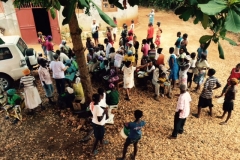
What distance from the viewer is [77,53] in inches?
200

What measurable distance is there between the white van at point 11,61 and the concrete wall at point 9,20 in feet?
14.5

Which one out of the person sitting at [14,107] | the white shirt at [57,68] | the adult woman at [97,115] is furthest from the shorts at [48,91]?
the adult woman at [97,115]

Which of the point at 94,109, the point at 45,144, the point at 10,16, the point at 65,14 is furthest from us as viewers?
the point at 10,16

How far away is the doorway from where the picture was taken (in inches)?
509

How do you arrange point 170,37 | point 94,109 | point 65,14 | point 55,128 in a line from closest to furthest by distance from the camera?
point 65,14 → point 94,109 → point 55,128 → point 170,37

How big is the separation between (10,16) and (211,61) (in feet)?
33.2

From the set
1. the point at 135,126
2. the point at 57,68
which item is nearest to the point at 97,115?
the point at 135,126

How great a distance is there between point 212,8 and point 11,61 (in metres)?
6.89

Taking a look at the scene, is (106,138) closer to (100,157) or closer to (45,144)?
(100,157)

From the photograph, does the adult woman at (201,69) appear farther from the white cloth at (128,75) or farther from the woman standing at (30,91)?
the woman standing at (30,91)

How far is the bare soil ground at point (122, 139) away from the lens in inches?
194

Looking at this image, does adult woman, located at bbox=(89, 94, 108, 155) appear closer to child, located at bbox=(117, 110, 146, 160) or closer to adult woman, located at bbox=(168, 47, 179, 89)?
child, located at bbox=(117, 110, 146, 160)

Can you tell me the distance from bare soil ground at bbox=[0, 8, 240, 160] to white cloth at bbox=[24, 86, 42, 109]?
37cm

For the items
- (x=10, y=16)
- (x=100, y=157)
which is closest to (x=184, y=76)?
(x=100, y=157)
